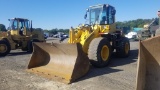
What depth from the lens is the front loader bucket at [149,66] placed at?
4.11 m

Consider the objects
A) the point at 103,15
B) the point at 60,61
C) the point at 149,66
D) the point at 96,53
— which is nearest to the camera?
the point at 149,66

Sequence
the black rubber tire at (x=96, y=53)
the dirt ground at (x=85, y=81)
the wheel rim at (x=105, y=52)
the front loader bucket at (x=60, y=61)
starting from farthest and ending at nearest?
1. the wheel rim at (x=105, y=52)
2. the black rubber tire at (x=96, y=53)
3. the front loader bucket at (x=60, y=61)
4. the dirt ground at (x=85, y=81)

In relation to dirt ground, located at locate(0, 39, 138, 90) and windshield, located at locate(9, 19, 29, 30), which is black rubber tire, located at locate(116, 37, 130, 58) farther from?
windshield, located at locate(9, 19, 29, 30)

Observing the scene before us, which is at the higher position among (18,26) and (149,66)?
(18,26)

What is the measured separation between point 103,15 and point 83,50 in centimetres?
236

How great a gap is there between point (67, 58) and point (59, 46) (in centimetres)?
59

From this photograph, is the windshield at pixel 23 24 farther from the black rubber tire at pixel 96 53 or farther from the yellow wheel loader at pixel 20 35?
the black rubber tire at pixel 96 53

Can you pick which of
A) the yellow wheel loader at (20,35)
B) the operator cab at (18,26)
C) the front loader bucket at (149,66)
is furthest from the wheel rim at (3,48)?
the front loader bucket at (149,66)

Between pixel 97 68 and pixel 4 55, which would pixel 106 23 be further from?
pixel 4 55

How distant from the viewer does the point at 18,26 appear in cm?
1583

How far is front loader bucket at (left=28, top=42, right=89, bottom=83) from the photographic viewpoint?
690 cm

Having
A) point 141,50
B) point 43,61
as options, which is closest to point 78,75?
point 43,61

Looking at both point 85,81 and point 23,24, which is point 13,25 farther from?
point 85,81

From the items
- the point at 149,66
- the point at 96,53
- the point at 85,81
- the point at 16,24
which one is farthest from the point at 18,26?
the point at 149,66
